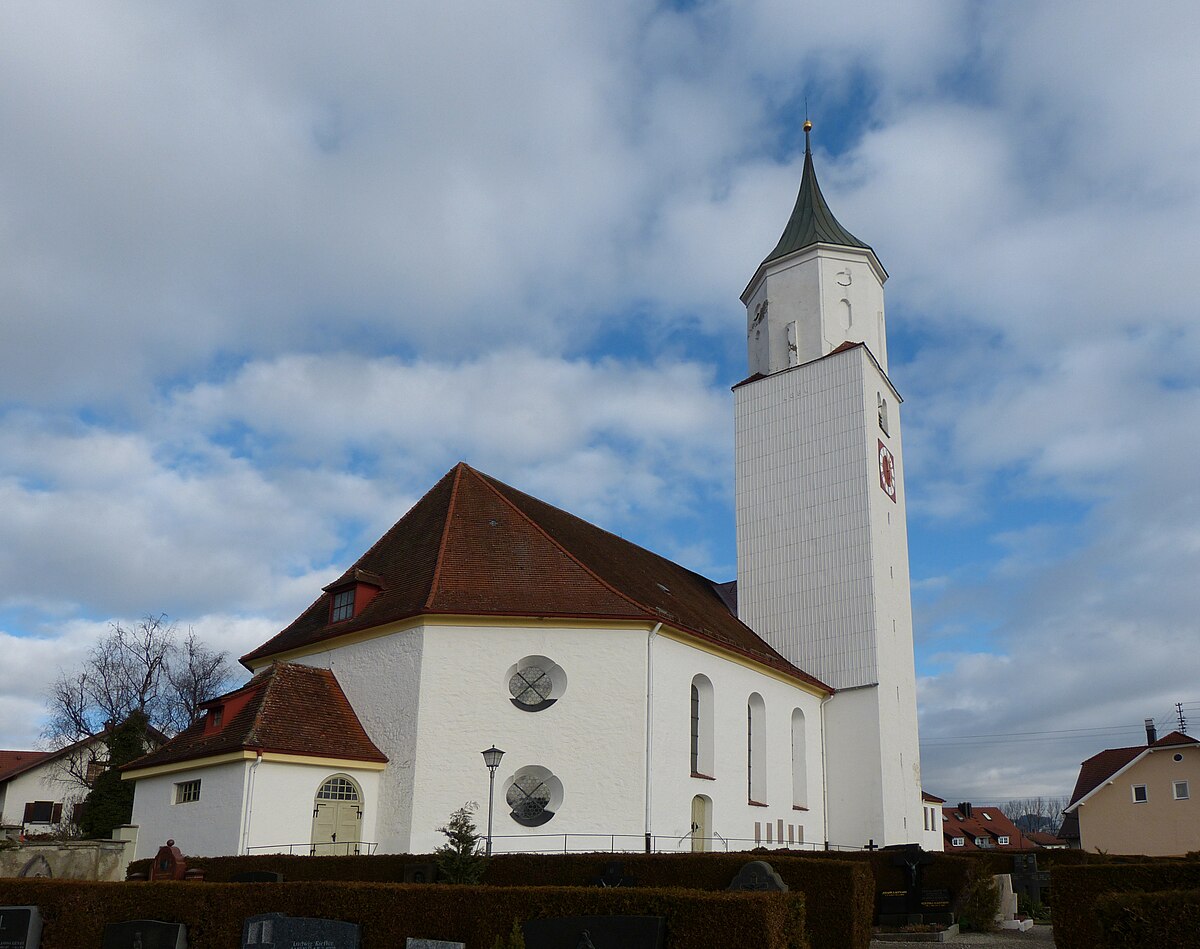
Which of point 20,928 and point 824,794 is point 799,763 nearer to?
point 824,794

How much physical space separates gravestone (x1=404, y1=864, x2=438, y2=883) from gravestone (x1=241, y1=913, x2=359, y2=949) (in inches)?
167

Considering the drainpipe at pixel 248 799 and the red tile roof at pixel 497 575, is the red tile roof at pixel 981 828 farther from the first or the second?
the drainpipe at pixel 248 799

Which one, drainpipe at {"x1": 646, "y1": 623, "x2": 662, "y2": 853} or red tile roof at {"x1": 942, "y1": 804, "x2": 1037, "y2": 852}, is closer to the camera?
drainpipe at {"x1": 646, "y1": 623, "x2": 662, "y2": 853}

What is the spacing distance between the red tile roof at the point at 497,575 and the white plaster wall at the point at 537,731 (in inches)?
22.7

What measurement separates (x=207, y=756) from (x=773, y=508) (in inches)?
721

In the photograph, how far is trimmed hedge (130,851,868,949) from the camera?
46.7 ft

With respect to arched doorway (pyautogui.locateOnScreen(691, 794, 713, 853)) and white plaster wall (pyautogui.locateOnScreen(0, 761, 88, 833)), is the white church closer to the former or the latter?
arched doorway (pyautogui.locateOnScreen(691, 794, 713, 853))

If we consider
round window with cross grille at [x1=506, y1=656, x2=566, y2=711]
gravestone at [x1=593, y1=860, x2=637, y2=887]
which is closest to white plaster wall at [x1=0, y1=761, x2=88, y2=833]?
round window with cross grille at [x1=506, y1=656, x2=566, y2=711]

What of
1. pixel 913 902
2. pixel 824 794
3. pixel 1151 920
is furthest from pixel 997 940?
pixel 824 794

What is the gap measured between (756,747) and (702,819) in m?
3.71

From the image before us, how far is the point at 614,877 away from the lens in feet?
50.6

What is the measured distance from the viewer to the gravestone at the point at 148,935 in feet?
41.0

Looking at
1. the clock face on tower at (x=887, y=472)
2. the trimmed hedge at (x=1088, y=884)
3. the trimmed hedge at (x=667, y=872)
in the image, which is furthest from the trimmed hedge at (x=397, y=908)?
the clock face on tower at (x=887, y=472)

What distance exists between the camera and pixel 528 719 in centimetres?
2131
